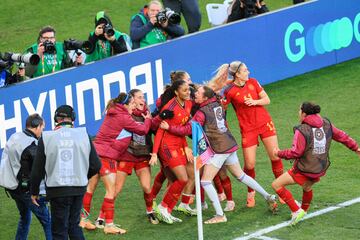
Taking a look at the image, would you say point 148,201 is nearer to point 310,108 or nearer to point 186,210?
point 186,210

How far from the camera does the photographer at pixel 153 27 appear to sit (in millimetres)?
18391

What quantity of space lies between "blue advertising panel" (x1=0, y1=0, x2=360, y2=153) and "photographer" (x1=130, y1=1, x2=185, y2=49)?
0.73ft

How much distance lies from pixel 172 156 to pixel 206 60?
557 cm

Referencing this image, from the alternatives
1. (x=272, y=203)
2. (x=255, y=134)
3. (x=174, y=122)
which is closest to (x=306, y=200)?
(x=272, y=203)

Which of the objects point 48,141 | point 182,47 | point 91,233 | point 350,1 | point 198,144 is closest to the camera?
point 48,141

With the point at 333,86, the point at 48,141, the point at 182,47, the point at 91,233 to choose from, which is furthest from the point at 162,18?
the point at 48,141

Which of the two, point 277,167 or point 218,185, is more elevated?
point 277,167

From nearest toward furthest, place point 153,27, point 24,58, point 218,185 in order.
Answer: point 218,185 → point 24,58 → point 153,27

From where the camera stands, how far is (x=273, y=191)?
15.1 m

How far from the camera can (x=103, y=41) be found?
58.3ft

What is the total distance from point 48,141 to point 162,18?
Result: 6.77 metres

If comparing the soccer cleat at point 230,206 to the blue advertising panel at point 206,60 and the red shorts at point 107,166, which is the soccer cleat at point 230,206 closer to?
the red shorts at point 107,166

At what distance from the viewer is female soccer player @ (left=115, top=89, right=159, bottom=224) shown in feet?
46.2

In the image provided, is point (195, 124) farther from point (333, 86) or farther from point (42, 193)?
point (333, 86)
